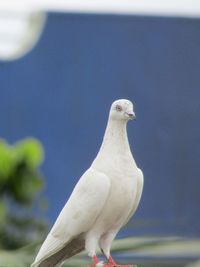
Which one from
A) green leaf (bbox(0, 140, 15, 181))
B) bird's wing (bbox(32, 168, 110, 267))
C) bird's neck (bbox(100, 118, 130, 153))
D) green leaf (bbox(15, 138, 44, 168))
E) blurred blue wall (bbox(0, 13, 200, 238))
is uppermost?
blurred blue wall (bbox(0, 13, 200, 238))

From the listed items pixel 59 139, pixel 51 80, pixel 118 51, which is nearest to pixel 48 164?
pixel 59 139

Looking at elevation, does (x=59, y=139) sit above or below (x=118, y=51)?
below

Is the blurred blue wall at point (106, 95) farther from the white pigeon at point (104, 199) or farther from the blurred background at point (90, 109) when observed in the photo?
the white pigeon at point (104, 199)

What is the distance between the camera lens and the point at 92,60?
4.05m

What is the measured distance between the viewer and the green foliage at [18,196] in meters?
3.95

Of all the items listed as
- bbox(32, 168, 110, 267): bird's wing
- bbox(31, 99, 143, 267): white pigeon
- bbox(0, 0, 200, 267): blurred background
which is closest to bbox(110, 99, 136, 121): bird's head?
bbox(31, 99, 143, 267): white pigeon

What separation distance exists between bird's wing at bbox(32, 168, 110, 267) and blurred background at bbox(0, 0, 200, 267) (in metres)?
1.96

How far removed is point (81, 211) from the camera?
6.48ft

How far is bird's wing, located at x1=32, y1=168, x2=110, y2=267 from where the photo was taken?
1.96 metres

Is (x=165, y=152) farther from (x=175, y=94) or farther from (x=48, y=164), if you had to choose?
(x=48, y=164)

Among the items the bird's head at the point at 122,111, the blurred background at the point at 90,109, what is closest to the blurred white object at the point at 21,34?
the blurred background at the point at 90,109

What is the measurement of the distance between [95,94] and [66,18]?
1.41 ft

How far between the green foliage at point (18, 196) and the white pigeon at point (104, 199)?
193cm

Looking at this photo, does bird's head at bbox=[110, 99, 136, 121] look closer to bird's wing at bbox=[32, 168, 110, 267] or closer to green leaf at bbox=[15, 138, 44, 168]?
bird's wing at bbox=[32, 168, 110, 267]
